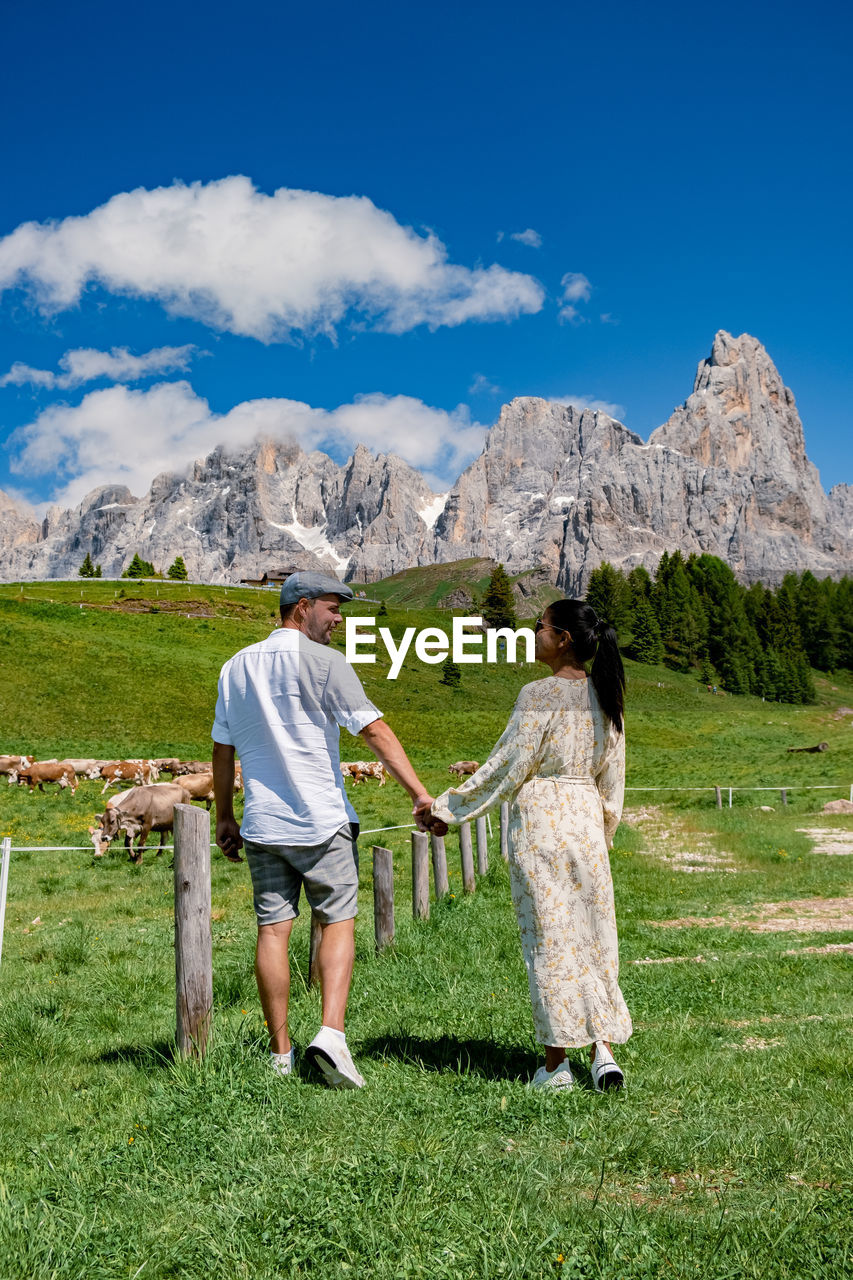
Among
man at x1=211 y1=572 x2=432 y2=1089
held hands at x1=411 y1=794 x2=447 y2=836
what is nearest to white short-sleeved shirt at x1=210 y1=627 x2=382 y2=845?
man at x1=211 y1=572 x2=432 y2=1089

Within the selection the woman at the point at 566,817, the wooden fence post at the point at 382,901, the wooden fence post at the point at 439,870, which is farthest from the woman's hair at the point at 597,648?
the wooden fence post at the point at 439,870

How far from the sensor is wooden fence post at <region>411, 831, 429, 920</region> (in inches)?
396

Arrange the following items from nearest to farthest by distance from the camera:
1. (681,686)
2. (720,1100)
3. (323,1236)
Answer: (323,1236), (720,1100), (681,686)

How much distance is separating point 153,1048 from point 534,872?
2562 mm

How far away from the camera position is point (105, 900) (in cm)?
1319

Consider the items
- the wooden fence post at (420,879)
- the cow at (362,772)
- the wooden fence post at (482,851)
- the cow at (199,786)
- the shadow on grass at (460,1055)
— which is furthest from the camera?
the cow at (362,772)

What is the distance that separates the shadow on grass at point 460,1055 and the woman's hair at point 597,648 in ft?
6.47

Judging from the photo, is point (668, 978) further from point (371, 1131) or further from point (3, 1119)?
point (3, 1119)

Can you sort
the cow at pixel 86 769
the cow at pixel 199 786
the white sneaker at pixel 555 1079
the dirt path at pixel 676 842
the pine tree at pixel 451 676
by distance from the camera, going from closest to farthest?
1. the white sneaker at pixel 555 1079
2. the dirt path at pixel 676 842
3. the cow at pixel 199 786
4. the cow at pixel 86 769
5. the pine tree at pixel 451 676

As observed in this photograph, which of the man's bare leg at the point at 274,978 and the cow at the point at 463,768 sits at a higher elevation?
the man's bare leg at the point at 274,978

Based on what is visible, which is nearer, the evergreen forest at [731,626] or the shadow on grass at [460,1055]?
the shadow on grass at [460,1055]

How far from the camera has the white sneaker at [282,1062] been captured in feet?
14.6

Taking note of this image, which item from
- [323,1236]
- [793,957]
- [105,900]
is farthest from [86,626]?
[323,1236]

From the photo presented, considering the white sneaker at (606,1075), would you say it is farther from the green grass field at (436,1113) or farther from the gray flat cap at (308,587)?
the gray flat cap at (308,587)
